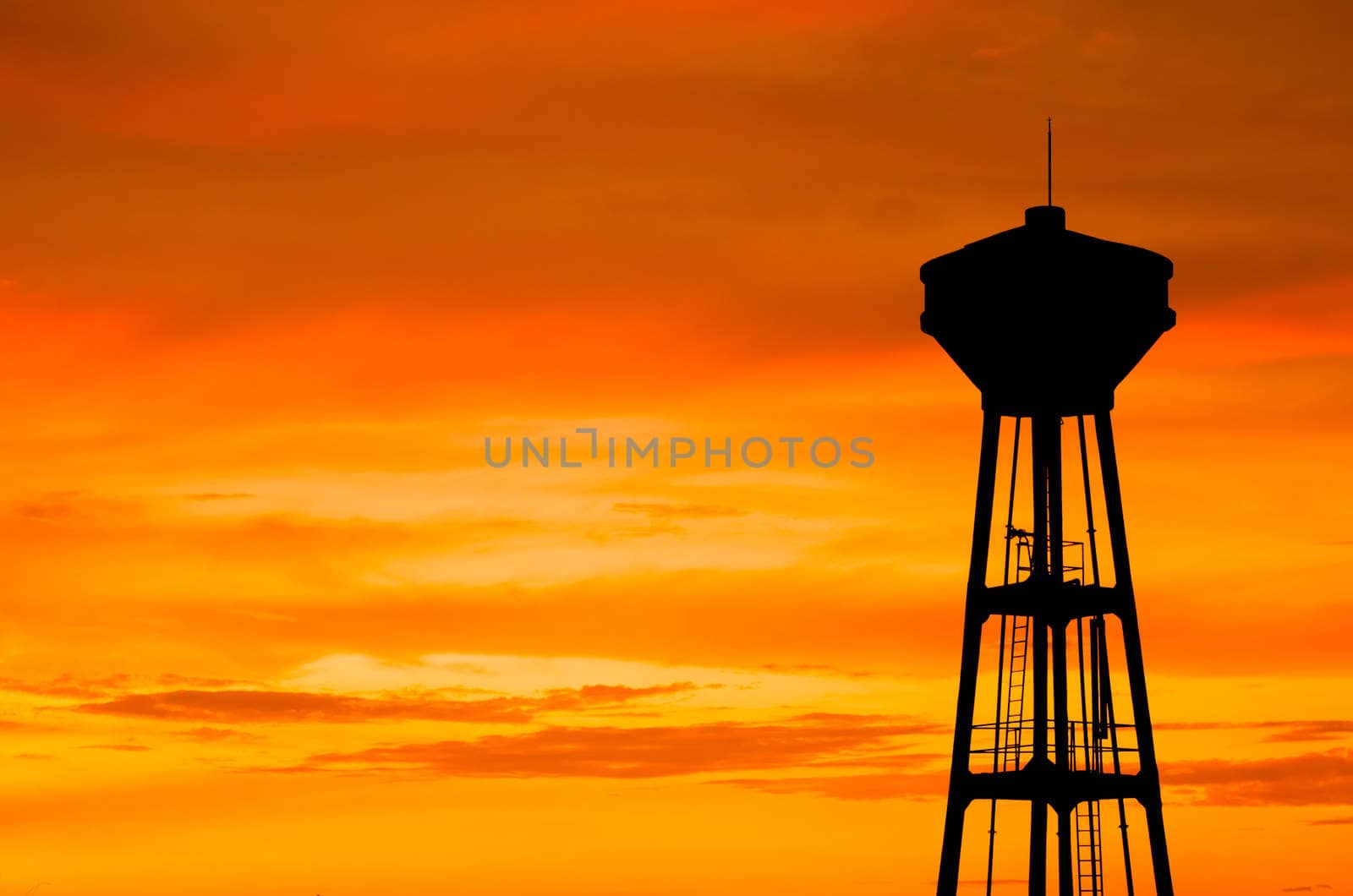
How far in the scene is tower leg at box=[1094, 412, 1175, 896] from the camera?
4375 centimetres

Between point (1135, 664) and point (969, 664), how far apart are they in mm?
3182

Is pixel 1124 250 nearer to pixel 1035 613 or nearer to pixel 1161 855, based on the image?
pixel 1035 613

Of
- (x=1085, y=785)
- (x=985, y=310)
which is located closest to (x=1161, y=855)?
(x=1085, y=785)

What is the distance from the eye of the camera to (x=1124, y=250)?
4394 cm

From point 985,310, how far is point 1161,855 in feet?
36.2

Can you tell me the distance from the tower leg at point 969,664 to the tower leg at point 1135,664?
217cm

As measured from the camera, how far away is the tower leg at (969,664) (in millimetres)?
43938

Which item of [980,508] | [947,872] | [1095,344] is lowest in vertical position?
[947,872]

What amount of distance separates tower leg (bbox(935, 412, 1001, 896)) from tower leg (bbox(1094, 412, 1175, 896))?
2167 mm

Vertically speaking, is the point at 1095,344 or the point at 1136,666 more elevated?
the point at 1095,344

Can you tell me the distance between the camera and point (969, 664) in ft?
145

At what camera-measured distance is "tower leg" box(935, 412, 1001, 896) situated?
4394cm

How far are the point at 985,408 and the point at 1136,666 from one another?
5805mm

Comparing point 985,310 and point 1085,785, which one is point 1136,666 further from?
point 985,310
